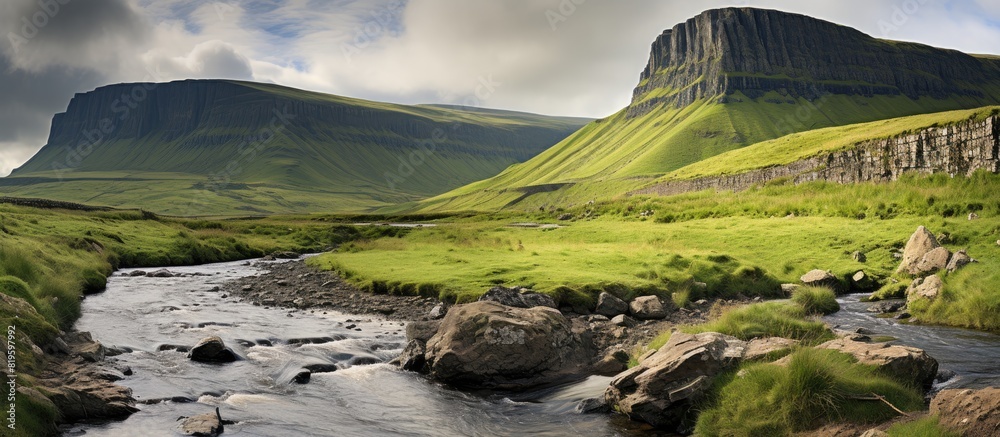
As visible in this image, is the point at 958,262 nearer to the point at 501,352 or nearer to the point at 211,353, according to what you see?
the point at 501,352

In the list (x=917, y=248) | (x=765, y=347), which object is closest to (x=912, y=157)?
(x=917, y=248)

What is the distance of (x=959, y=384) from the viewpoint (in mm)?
15844

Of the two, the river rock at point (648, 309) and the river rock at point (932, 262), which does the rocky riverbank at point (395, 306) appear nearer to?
the river rock at point (648, 309)

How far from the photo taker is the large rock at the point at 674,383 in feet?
49.3

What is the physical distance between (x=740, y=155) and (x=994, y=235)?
91431 millimetres

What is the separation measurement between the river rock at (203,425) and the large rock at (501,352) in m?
6.63

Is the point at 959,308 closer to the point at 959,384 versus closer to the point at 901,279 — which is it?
the point at 901,279

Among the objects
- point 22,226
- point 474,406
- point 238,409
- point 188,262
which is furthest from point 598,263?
point 22,226

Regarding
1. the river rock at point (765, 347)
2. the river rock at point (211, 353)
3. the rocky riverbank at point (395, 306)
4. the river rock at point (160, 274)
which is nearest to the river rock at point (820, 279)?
the rocky riverbank at point (395, 306)

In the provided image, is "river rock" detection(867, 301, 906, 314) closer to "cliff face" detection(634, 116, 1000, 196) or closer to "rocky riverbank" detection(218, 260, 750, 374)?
"rocky riverbank" detection(218, 260, 750, 374)

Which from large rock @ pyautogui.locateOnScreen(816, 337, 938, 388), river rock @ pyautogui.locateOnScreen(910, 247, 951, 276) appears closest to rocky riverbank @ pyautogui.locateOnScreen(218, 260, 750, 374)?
large rock @ pyautogui.locateOnScreen(816, 337, 938, 388)

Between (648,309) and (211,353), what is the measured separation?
16.5 m

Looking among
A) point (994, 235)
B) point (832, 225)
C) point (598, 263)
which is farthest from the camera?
point (832, 225)

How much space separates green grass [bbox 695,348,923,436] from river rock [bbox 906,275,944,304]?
13.6 meters
